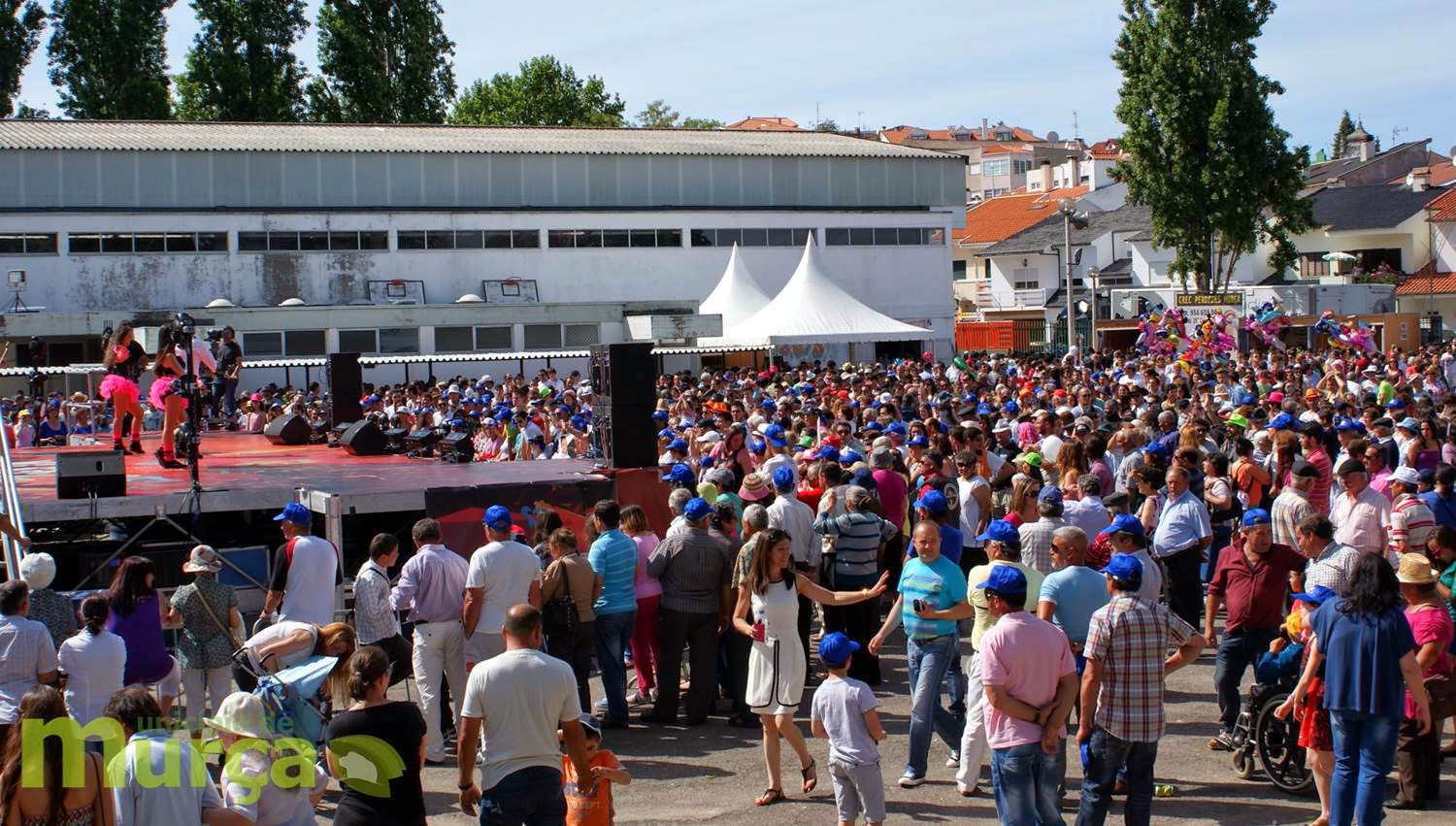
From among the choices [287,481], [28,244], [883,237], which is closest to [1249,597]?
[287,481]

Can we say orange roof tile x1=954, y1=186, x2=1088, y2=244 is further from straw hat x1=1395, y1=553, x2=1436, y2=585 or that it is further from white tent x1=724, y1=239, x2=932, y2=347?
straw hat x1=1395, y1=553, x2=1436, y2=585

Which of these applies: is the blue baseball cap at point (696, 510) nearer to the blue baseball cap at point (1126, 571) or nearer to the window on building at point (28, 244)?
the blue baseball cap at point (1126, 571)

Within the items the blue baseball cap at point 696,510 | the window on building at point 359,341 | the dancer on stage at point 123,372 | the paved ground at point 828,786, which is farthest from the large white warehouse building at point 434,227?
the paved ground at point 828,786

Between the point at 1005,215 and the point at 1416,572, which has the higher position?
the point at 1005,215

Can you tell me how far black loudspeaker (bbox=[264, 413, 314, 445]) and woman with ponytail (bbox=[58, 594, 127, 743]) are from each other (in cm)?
1345

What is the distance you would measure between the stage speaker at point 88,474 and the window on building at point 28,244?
32.6m

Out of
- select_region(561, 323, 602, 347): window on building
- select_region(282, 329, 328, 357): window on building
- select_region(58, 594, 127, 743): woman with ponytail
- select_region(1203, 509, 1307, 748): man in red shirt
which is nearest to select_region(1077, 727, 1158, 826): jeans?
select_region(1203, 509, 1307, 748): man in red shirt

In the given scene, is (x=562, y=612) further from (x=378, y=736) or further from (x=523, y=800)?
(x=378, y=736)

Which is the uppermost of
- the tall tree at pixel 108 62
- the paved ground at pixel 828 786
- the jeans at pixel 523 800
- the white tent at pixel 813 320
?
the tall tree at pixel 108 62

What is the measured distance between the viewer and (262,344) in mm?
41000

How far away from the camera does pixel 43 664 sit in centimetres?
729

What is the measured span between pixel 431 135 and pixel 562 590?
137 ft

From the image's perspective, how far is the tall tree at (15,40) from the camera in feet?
174

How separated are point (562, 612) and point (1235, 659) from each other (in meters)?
3.90
